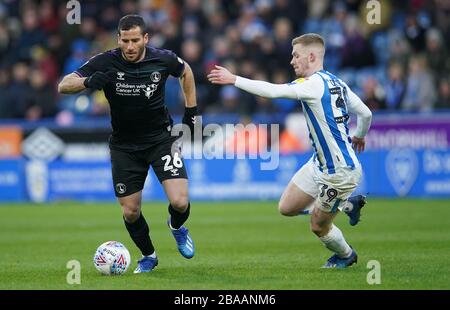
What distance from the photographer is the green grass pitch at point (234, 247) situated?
8898 mm

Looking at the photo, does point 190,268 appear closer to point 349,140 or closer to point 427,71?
point 349,140

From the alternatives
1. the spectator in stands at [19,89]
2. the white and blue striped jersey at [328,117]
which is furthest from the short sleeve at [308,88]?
the spectator in stands at [19,89]

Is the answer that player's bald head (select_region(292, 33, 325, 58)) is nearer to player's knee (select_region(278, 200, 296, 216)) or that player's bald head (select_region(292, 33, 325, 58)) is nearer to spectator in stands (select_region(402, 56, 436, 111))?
player's knee (select_region(278, 200, 296, 216))

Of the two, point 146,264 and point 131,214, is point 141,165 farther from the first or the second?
point 146,264

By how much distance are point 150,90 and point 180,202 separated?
47.7 inches

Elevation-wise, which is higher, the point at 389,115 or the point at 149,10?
the point at 149,10

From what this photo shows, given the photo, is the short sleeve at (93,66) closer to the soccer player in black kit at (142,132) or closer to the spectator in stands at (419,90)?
the soccer player in black kit at (142,132)

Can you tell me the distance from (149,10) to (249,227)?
36.1 feet

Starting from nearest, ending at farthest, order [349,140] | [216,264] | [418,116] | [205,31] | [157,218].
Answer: [349,140] → [216,264] → [157,218] → [418,116] → [205,31]

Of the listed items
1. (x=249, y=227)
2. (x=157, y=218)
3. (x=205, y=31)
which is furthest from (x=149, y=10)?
(x=249, y=227)

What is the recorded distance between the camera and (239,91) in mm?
21500

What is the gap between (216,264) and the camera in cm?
1039

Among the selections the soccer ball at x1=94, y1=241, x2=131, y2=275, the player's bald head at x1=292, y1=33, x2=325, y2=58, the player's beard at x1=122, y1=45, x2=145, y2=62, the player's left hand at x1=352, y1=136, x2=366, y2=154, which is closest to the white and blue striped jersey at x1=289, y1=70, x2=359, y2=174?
the player's bald head at x1=292, y1=33, x2=325, y2=58

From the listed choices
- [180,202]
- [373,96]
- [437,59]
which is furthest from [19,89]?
[180,202]
